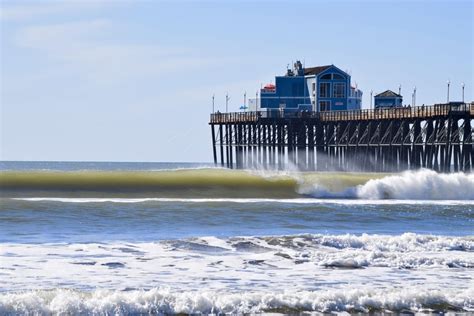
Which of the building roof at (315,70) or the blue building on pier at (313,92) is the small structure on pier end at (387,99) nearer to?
the blue building on pier at (313,92)

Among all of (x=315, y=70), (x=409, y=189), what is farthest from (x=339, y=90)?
(x=409, y=189)

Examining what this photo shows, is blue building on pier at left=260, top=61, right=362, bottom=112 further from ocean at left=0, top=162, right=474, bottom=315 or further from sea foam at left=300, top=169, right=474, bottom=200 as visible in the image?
ocean at left=0, top=162, right=474, bottom=315

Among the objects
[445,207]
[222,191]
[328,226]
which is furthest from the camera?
[222,191]

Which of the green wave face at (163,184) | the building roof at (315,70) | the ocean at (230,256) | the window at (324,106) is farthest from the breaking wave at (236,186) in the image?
the building roof at (315,70)

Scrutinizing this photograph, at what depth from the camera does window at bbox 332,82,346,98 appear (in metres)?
83.8

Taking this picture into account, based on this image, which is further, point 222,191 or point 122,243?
point 222,191

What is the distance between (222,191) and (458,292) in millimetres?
31370

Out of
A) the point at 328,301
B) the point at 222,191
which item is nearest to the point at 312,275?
the point at 328,301

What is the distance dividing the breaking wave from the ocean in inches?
82.7

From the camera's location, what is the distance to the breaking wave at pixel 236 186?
49438 mm

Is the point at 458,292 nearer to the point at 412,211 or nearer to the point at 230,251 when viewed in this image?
the point at 230,251

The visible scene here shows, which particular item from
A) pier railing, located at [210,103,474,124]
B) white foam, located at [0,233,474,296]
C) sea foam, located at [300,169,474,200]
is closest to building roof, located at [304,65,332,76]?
pier railing, located at [210,103,474,124]

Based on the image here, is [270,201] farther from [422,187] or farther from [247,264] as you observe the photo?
[247,264]

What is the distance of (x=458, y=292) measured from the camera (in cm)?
2052
